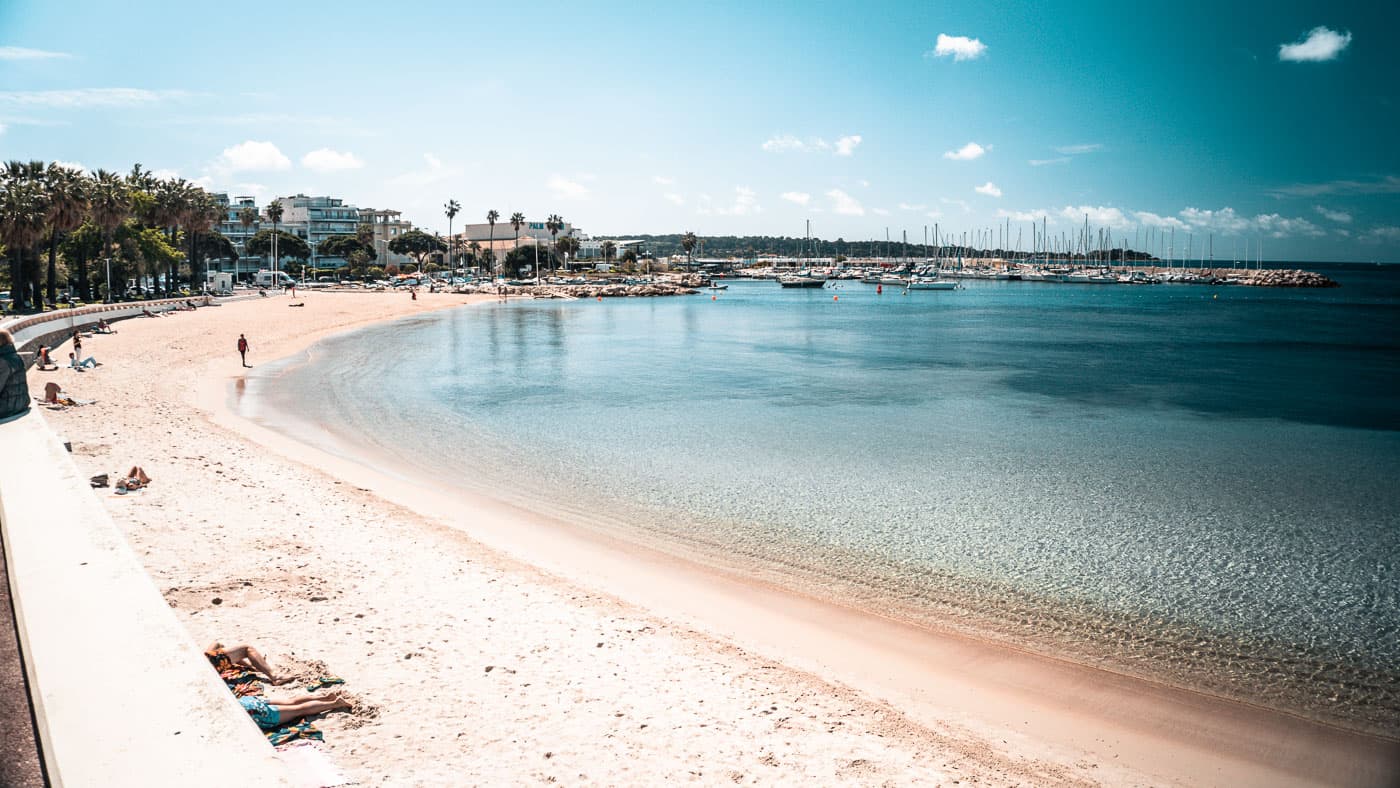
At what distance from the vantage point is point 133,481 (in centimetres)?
1486

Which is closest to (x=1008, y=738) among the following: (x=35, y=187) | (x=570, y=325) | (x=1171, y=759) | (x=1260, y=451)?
(x=1171, y=759)

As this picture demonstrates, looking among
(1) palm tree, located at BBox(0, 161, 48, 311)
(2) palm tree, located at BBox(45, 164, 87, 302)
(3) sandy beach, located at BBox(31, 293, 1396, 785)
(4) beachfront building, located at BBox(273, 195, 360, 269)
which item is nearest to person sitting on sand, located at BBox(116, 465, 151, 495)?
(3) sandy beach, located at BBox(31, 293, 1396, 785)

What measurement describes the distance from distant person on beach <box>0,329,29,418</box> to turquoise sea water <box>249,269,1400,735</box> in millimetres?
8116

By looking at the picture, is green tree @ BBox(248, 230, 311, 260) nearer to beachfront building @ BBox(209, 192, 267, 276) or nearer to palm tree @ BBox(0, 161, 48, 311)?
beachfront building @ BBox(209, 192, 267, 276)

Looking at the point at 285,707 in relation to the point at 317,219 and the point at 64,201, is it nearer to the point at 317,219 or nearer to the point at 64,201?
the point at 64,201

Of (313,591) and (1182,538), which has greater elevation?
(313,591)

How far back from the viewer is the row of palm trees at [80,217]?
49.7m

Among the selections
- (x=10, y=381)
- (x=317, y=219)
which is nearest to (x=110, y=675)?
(x=10, y=381)

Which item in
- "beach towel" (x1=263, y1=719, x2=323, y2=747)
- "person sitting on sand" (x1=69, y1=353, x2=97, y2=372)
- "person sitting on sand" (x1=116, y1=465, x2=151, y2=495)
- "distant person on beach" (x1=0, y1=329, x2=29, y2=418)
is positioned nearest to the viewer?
"beach towel" (x1=263, y1=719, x2=323, y2=747)

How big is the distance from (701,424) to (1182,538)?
15.9 metres

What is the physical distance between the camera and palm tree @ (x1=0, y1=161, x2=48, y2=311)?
48344mm

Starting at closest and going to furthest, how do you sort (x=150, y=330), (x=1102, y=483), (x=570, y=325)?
(x=1102, y=483) → (x=150, y=330) → (x=570, y=325)

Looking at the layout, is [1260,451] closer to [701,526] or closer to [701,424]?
[701,424]

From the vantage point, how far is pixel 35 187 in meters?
51.2
